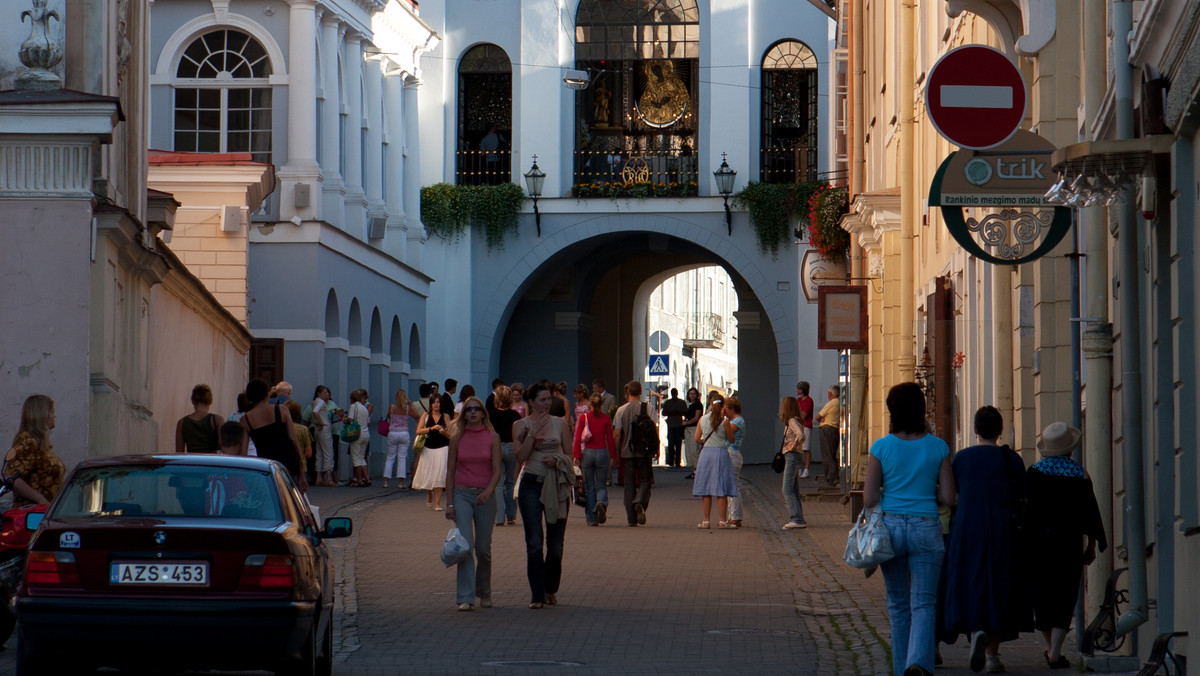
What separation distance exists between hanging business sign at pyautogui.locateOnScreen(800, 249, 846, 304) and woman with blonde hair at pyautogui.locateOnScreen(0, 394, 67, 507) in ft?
65.4

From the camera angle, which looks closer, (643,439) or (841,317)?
(643,439)

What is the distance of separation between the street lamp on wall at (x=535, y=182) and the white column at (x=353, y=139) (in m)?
5.96

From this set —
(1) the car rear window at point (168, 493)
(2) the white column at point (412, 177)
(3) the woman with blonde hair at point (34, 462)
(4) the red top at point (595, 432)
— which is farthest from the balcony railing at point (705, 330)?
(1) the car rear window at point (168, 493)

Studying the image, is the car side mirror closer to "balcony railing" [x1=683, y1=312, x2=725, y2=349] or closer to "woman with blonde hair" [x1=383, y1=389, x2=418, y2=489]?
"woman with blonde hair" [x1=383, y1=389, x2=418, y2=489]

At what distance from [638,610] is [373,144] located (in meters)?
27.9

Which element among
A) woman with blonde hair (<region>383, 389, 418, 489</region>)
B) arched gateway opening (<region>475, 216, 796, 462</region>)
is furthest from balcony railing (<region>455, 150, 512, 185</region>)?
woman with blonde hair (<region>383, 389, 418, 489</region>)

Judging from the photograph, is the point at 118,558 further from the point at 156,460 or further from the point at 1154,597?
the point at 1154,597

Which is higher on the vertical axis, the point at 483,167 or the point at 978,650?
the point at 483,167

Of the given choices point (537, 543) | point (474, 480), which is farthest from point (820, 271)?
point (474, 480)

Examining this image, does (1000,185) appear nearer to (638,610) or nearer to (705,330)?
(638,610)

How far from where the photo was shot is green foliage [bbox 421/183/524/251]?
44.6 m

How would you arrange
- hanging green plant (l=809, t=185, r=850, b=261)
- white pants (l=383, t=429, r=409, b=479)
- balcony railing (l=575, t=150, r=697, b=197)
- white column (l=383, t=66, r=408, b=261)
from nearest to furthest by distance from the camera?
hanging green plant (l=809, t=185, r=850, b=261) → white pants (l=383, t=429, r=409, b=479) → white column (l=383, t=66, r=408, b=261) → balcony railing (l=575, t=150, r=697, b=197)

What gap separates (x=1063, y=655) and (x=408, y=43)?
33.7m

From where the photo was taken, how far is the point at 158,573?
28.1 ft
